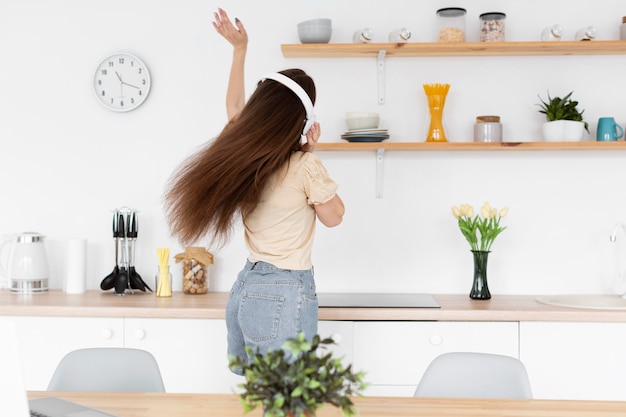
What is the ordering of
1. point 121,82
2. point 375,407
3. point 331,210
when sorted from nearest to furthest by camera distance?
point 375,407, point 331,210, point 121,82

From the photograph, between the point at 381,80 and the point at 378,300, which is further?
the point at 381,80

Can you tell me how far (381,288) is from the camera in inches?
129

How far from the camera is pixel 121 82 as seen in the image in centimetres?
334

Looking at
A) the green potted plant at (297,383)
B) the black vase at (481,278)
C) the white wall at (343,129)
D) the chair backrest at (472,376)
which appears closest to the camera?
the green potted plant at (297,383)

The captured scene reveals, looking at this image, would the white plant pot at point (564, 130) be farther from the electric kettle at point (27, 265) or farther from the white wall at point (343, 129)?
the electric kettle at point (27, 265)

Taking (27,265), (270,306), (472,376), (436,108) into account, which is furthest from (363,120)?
(27,265)

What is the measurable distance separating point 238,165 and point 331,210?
0.35 m

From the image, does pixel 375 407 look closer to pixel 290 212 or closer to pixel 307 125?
pixel 290 212

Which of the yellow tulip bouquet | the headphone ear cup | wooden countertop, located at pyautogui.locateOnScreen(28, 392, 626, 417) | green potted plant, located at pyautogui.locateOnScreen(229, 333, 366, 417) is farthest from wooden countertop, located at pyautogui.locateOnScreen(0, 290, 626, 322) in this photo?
green potted plant, located at pyautogui.locateOnScreen(229, 333, 366, 417)

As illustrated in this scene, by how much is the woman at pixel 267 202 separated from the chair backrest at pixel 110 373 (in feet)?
0.93

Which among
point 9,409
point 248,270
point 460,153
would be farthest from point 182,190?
point 460,153

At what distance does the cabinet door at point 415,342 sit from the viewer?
274 cm

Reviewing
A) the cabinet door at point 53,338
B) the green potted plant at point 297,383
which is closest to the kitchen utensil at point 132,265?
the cabinet door at point 53,338

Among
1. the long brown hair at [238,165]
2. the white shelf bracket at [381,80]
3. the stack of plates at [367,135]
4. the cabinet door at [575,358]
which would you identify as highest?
the white shelf bracket at [381,80]
